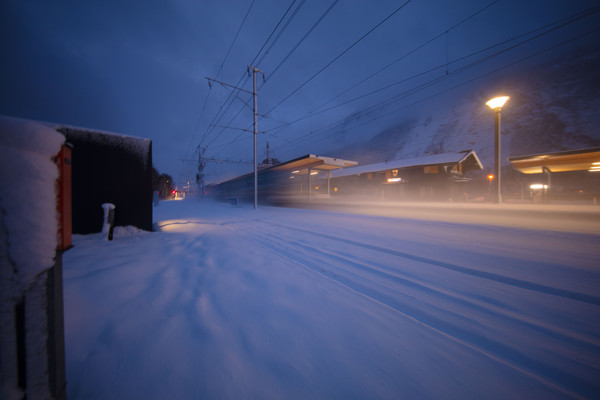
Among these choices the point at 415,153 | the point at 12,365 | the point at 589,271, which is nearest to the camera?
the point at 12,365

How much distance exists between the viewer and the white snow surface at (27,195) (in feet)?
2.09

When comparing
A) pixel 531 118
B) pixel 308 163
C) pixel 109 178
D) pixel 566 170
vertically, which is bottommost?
pixel 109 178

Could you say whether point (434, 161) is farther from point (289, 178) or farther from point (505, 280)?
point (505, 280)

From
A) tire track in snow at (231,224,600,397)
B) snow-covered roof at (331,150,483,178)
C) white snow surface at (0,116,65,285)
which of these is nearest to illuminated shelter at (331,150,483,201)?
snow-covered roof at (331,150,483,178)

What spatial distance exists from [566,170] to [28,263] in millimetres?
26643

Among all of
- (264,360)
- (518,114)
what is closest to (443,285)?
(264,360)

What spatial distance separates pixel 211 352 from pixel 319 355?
685 millimetres

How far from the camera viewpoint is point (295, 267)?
2.51 meters

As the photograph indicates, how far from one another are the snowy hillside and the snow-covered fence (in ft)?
133

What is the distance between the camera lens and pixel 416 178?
57.8 ft

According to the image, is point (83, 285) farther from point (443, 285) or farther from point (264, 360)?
point (443, 285)

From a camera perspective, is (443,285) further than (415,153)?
No

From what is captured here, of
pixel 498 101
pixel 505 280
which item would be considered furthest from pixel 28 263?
pixel 498 101

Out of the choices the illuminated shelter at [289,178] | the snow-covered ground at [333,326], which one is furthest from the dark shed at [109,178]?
the illuminated shelter at [289,178]
